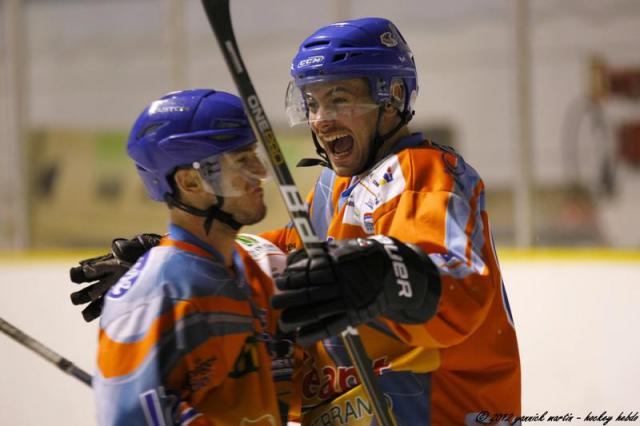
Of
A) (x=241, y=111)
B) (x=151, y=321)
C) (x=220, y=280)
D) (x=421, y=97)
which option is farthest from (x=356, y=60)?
(x=421, y=97)

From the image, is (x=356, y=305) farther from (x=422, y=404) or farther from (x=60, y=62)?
(x=60, y=62)

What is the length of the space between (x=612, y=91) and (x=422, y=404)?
8.20 meters

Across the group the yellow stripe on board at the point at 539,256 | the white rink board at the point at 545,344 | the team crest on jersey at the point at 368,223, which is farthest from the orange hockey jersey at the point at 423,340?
the yellow stripe on board at the point at 539,256

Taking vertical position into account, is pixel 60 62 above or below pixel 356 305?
below

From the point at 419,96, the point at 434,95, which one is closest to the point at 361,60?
the point at 419,96

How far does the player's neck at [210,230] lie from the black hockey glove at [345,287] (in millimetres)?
189

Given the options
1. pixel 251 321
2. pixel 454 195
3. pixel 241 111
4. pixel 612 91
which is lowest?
A: pixel 612 91

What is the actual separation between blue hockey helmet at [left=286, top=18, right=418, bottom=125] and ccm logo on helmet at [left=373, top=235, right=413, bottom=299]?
1.70 ft

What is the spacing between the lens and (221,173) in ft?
5.81

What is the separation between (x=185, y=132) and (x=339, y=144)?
450 mm

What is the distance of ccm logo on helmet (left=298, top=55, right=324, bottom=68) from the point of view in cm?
208

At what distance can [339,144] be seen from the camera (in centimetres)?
211

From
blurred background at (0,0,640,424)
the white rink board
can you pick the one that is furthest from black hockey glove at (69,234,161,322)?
blurred background at (0,0,640,424)

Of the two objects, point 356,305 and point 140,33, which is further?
point 140,33
